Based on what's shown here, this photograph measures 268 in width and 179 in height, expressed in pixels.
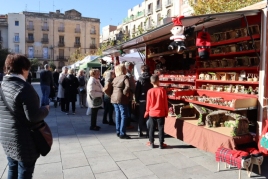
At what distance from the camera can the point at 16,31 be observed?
50719 mm

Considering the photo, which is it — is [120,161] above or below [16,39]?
below

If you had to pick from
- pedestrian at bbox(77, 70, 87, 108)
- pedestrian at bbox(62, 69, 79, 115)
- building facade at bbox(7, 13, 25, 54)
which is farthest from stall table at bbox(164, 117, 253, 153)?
building facade at bbox(7, 13, 25, 54)

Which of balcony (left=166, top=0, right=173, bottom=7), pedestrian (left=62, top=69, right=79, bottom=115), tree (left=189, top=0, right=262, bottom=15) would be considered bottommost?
pedestrian (left=62, top=69, right=79, bottom=115)

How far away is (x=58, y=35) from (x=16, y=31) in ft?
27.0

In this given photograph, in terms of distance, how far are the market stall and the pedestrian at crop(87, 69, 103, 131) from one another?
182 centimetres

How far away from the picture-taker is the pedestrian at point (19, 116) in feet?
7.53

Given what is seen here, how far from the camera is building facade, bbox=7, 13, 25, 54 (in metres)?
50.5

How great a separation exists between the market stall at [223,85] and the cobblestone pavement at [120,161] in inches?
12.9

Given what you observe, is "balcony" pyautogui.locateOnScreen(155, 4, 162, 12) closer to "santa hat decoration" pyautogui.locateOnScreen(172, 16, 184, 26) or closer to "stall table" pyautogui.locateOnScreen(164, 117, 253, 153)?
"stall table" pyautogui.locateOnScreen(164, 117, 253, 153)

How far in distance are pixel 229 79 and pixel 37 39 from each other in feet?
175

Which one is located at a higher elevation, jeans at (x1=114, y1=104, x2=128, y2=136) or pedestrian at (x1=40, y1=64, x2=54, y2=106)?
pedestrian at (x1=40, y1=64, x2=54, y2=106)

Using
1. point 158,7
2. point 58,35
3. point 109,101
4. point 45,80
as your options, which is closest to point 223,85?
point 109,101

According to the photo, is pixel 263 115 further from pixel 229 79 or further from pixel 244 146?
pixel 229 79

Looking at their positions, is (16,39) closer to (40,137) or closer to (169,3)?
(169,3)
